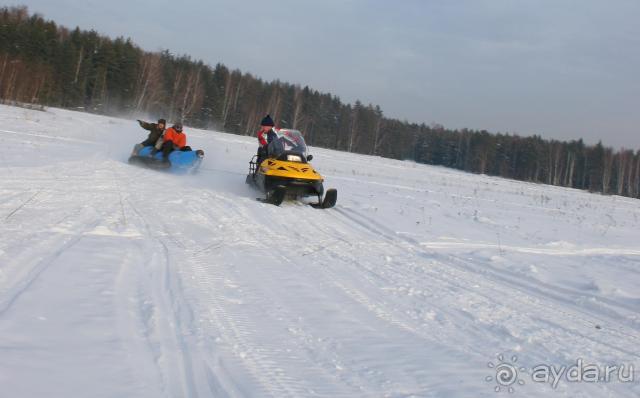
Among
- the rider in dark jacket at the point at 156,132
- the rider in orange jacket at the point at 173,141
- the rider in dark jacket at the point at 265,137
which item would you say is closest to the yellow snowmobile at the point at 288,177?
the rider in dark jacket at the point at 265,137

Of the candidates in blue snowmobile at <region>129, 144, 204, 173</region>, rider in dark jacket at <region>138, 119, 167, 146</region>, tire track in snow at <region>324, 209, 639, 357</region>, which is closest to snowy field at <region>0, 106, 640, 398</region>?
tire track in snow at <region>324, 209, 639, 357</region>

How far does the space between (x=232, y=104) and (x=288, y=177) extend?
57962mm

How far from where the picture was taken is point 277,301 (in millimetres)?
4816

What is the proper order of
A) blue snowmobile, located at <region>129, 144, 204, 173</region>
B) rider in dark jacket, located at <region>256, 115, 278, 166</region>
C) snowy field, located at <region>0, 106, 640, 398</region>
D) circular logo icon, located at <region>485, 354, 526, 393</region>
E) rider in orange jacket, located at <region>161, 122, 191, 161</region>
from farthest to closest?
rider in orange jacket, located at <region>161, 122, 191, 161</region> → blue snowmobile, located at <region>129, 144, 204, 173</region> → rider in dark jacket, located at <region>256, 115, 278, 166</region> → circular logo icon, located at <region>485, 354, 526, 393</region> → snowy field, located at <region>0, 106, 640, 398</region>

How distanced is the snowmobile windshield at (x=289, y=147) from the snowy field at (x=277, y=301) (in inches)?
94.3

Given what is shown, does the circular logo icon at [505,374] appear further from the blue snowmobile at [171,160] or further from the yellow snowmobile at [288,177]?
the blue snowmobile at [171,160]

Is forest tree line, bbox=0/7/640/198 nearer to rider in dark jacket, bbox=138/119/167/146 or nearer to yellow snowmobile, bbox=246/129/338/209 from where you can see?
rider in dark jacket, bbox=138/119/167/146

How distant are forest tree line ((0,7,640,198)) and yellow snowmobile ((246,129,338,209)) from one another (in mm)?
35618

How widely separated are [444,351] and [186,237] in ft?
14.1

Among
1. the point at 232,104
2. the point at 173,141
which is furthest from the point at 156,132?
the point at 232,104

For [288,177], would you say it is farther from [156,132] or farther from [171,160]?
[156,132]

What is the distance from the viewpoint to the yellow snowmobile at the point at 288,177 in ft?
36.7

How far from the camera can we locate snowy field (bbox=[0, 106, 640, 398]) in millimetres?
3264

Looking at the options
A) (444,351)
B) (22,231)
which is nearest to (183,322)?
(444,351)
